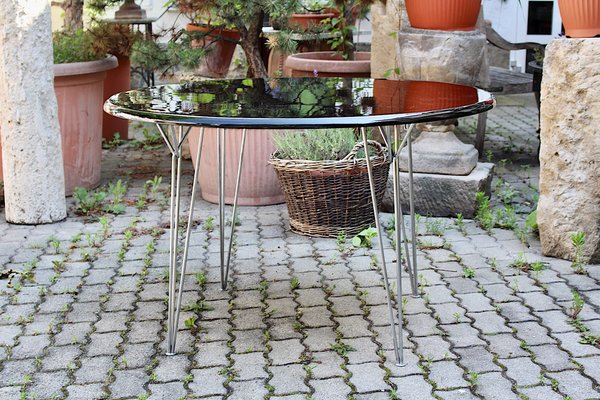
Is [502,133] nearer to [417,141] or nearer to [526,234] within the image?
[417,141]

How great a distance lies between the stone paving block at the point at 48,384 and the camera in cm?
308

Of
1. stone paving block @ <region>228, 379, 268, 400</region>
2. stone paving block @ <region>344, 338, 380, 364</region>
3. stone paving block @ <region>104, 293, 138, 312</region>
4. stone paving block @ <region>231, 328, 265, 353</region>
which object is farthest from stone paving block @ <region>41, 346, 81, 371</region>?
stone paving block @ <region>344, 338, 380, 364</region>

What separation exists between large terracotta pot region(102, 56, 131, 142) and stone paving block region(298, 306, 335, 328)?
3.45 meters

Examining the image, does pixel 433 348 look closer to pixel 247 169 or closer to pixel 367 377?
pixel 367 377

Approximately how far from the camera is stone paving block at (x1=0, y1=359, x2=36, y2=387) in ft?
10.4

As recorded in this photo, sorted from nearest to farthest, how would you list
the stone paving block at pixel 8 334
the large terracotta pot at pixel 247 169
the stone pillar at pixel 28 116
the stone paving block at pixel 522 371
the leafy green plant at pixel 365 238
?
the stone paving block at pixel 522 371 → the stone paving block at pixel 8 334 → the leafy green plant at pixel 365 238 → the stone pillar at pixel 28 116 → the large terracotta pot at pixel 247 169

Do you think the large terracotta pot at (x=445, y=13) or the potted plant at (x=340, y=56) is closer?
the large terracotta pot at (x=445, y=13)

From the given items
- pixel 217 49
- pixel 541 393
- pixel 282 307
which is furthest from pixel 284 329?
pixel 217 49

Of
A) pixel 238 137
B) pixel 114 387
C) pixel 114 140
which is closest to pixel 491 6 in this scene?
pixel 114 140

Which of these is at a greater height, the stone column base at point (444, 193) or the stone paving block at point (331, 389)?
the stone column base at point (444, 193)

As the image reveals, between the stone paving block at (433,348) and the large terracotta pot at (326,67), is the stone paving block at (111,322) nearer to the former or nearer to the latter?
the stone paving block at (433,348)

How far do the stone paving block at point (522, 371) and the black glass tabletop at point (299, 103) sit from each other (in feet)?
2.86

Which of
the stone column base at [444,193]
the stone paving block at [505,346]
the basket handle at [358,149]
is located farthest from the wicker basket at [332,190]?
the stone paving block at [505,346]

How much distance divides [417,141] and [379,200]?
537mm
